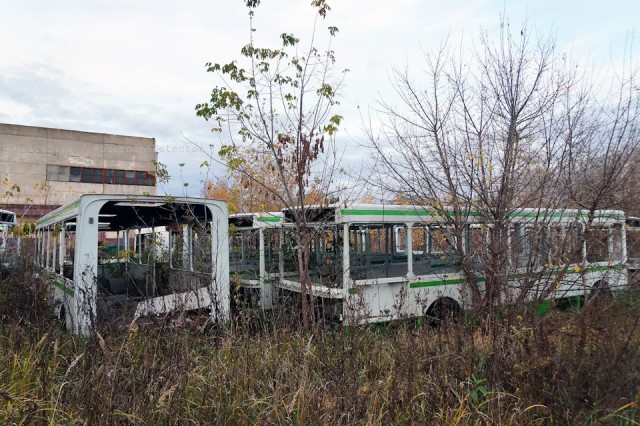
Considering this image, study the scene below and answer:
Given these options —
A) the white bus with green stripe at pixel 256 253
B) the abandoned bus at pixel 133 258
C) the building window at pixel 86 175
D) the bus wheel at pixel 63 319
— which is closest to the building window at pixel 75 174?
the building window at pixel 86 175

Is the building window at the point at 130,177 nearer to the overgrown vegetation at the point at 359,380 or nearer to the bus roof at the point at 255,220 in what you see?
the bus roof at the point at 255,220

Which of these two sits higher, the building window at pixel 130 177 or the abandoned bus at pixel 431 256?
the building window at pixel 130 177

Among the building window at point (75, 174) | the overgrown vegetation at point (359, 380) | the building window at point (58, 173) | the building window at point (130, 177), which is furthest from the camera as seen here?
the building window at point (130, 177)

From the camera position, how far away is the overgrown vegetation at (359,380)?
331 cm

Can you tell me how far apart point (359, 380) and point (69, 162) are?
38292 millimetres

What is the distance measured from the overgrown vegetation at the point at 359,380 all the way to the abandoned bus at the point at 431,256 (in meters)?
0.89

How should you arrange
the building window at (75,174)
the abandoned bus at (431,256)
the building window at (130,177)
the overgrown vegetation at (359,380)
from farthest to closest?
the building window at (130,177)
the building window at (75,174)
the abandoned bus at (431,256)
the overgrown vegetation at (359,380)

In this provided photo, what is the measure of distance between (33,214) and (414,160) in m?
29.6

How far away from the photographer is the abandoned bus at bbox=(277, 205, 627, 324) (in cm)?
597

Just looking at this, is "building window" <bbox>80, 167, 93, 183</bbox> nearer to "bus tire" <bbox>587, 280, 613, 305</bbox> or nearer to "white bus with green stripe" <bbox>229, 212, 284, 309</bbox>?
"white bus with green stripe" <bbox>229, 212, 284, 309</bbox>

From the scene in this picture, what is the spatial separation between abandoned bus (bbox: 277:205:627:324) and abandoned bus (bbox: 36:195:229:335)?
145 centimetres

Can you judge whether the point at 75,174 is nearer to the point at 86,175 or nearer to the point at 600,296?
→ the point at 86,175

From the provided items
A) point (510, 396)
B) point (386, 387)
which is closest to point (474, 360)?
point (510, 396)

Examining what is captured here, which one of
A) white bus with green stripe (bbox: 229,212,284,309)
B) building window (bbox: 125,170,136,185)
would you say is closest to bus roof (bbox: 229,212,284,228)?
white bus with green stripe (bbox: 229,212,284,309)
